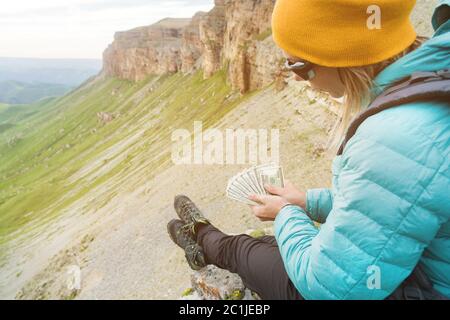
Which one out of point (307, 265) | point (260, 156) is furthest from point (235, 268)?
point (260, 156)

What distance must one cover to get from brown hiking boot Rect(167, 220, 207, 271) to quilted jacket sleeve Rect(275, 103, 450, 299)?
2948 millimetres

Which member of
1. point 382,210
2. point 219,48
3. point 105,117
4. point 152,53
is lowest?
point 105,117

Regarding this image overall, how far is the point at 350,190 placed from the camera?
268 cm

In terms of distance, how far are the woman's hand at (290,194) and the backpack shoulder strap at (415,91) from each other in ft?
5.94

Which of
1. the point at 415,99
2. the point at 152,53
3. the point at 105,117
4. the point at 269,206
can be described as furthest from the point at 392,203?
the point at 152,53

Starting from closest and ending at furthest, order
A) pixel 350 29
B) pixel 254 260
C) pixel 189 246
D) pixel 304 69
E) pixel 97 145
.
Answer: pixel 350 29, pixel 304 69, pixel 254 260, pixel 189 246, pixel 97 145

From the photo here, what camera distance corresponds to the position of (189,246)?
5.99m

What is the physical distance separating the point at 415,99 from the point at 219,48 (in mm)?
85156

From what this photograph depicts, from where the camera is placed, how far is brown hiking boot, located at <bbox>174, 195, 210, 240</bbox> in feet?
19.4

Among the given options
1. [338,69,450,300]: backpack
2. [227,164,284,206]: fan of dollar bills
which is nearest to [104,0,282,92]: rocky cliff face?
[227,164,284,206]: fan of dollar bills

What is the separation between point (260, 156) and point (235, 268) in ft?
50.3

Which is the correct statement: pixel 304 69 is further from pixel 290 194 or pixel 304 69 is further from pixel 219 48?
pixel 219 48

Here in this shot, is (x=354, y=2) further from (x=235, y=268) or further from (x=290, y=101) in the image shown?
(x=290, y=101)

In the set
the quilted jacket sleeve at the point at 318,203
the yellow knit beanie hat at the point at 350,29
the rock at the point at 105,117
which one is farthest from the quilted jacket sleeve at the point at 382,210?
the rock at the point at 105,117
